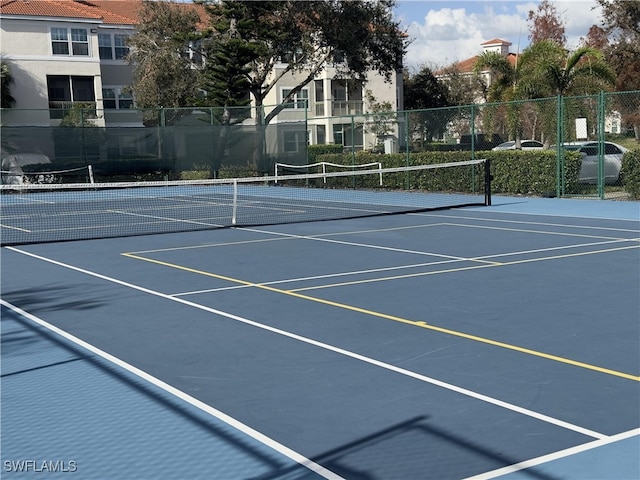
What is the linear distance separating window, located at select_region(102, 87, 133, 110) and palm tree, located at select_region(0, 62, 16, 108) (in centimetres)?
664

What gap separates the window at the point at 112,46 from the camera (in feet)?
165

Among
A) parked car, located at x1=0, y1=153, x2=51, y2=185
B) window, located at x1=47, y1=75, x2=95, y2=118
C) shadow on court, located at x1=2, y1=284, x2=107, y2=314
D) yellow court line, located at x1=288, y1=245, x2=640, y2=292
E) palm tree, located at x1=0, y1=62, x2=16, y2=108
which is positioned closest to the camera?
shadow on court, located at x1=2, y1=284, x2=107, y2=314

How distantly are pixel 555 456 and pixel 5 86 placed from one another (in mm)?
44097

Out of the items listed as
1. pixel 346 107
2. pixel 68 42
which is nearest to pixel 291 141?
pixel 68 42

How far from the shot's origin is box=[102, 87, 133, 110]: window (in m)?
50.2

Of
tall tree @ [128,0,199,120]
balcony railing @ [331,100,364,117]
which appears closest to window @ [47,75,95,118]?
tall tree @ [128,0,199,120]

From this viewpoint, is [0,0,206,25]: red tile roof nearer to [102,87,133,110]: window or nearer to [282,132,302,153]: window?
[102,87,133,110]: window

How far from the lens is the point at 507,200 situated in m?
22.0

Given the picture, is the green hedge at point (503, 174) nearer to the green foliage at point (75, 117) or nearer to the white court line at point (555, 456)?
the green foliage at point (75, 117)

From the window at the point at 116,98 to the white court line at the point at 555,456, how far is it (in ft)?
157

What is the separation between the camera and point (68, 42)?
155 ft

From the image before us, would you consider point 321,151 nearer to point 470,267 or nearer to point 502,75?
point 502,75

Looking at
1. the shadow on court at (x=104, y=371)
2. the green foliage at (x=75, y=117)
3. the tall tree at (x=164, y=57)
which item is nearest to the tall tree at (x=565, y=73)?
the green foliage at (x=75, y=117)

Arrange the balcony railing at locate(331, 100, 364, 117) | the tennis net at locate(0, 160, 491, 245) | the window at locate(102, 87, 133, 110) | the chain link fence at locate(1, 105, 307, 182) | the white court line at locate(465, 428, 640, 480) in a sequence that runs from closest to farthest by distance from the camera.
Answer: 1. the white court line at locate(465, 428, 640, 480)
2. the tennis net at locate(0, 160, 491, 245)
3. the chain link fence at locate(1, 105, 307, 182)
4. the window at locate(102, 87, 133, 110)
5. the balcony railing at locate(331, 100, 364, 117)
